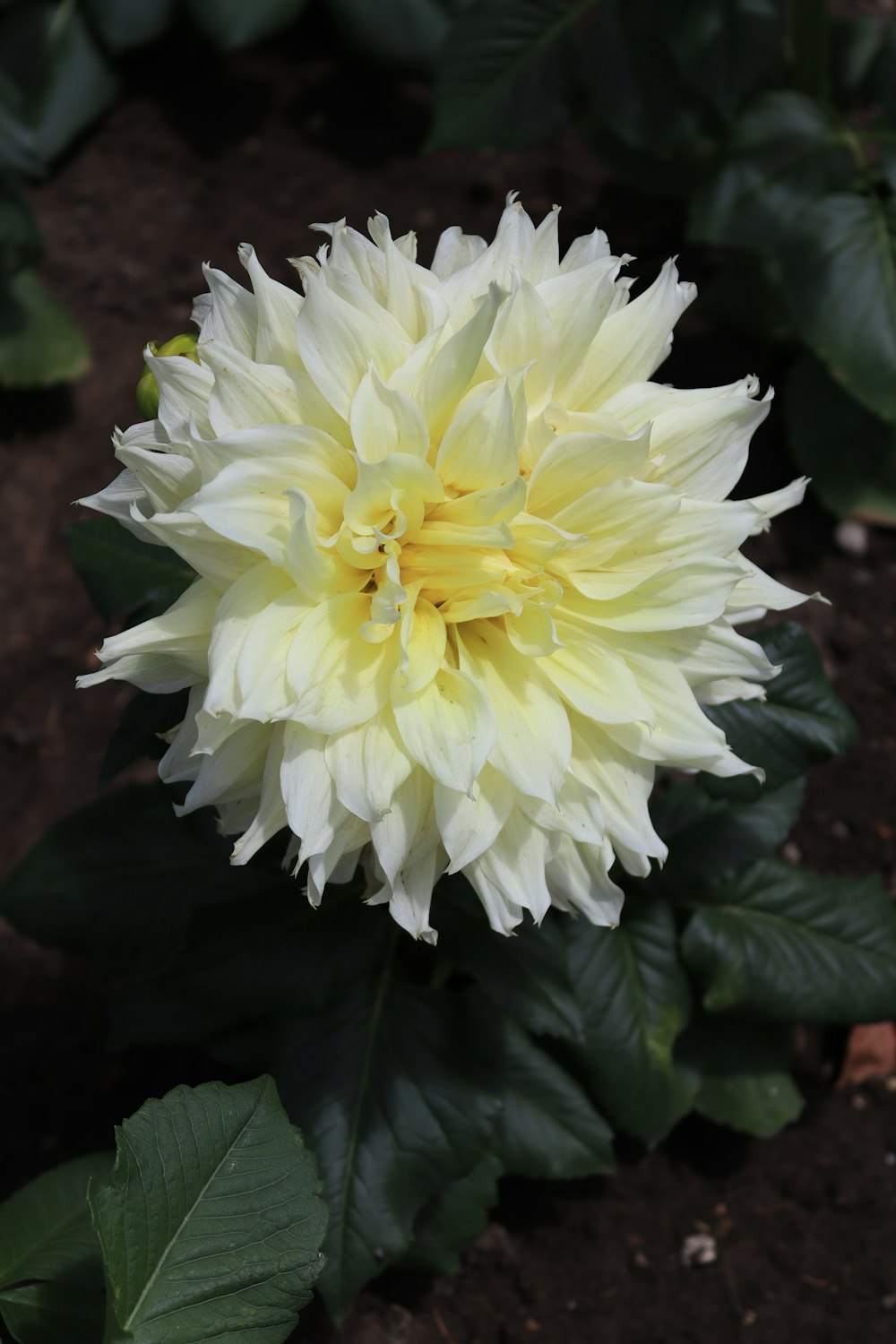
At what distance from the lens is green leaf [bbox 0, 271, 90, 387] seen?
9.53 feet

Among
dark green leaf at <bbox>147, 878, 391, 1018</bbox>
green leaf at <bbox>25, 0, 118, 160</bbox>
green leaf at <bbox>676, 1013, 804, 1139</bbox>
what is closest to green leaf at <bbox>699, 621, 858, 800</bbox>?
dark green leaf at <bbox>147, 878, 391, 1018</bbox>

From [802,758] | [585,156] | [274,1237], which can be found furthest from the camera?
[585,156]

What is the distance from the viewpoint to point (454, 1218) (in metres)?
1.74

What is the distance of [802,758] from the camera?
5.04 ft

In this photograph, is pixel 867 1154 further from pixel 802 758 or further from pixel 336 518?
pixel 336 518

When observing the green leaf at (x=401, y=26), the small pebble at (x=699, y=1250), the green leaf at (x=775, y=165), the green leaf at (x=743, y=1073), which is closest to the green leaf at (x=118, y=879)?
the green leaf at (x=743, y=1073)

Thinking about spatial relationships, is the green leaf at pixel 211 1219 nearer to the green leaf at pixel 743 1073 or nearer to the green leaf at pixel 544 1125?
the green leaf at pixel 544 1125

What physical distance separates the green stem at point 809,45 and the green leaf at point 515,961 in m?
2.01

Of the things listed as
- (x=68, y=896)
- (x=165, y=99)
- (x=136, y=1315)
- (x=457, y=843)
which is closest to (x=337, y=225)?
(x=457, y=843)

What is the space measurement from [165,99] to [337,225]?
107 inches

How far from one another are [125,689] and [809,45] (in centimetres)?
202

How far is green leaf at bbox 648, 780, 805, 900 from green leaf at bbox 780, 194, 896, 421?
35.5 inches

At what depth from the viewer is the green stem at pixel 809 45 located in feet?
8.04

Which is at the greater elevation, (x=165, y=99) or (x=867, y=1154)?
(x=165, y=99)
